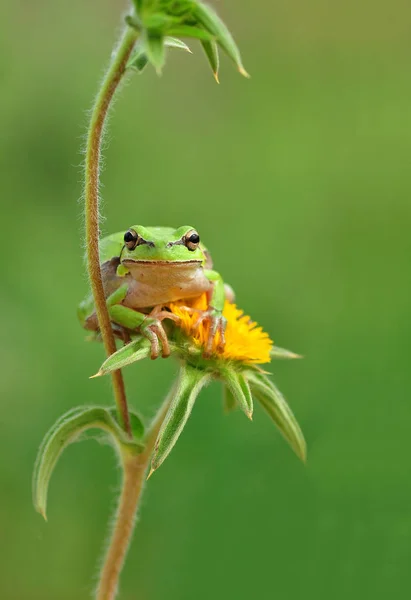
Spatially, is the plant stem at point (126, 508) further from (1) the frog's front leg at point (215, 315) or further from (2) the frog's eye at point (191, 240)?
(2) the frog's eye at point (191, 240)

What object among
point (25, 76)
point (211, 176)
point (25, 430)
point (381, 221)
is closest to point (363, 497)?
point (25, 430)

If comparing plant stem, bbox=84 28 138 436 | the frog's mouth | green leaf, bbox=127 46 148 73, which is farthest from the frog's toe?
green leaf, bbox=127 46 148 73

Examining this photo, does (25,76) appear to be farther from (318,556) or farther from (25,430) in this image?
(318,556)

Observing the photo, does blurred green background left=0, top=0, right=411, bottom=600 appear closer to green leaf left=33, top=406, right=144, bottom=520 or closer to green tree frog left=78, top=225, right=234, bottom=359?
green tree frog left=78, top=225, right=234, bottom=359

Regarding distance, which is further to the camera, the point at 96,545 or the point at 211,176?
the point at 211,176

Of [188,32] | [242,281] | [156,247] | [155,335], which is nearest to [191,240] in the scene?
[156,247]

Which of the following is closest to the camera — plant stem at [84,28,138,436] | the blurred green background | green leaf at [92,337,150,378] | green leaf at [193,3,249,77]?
green leaf at [193,3,249,77]
